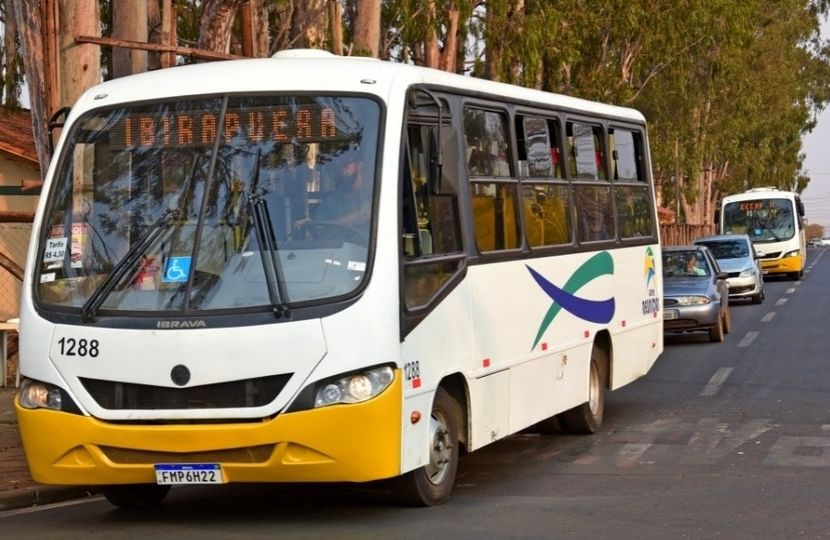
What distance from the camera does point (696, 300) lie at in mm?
24359

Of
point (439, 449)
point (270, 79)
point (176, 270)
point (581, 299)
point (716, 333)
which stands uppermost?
point (270, 79)

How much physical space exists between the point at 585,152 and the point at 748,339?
37.1ft

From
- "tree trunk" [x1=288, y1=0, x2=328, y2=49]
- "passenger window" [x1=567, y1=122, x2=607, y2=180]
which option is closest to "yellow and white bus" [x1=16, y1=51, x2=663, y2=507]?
"passenger window" [x1=567, y1=122, x2=607, y2=180]

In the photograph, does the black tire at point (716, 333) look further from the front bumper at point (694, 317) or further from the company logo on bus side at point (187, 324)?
the company logo on bus side at point (187, 324)

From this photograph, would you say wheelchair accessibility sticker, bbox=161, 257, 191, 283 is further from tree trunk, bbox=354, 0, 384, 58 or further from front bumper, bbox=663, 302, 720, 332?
front bumper, bbox=663, 302, 720, 332

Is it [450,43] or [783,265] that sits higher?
[450,43]

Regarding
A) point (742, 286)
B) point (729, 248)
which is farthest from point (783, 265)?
point (742, 286)

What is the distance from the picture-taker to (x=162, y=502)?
10656 mm

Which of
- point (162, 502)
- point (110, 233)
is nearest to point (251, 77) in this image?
point (110, 233)

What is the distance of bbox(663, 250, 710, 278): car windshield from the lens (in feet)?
84.4

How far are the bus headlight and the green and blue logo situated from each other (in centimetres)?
391

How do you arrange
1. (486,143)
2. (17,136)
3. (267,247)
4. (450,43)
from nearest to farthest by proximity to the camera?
(267,247) < (486,143) < (450,43) < (17,136)

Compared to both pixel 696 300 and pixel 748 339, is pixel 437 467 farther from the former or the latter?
pixel 748 339

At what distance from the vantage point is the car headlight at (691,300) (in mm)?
24297
